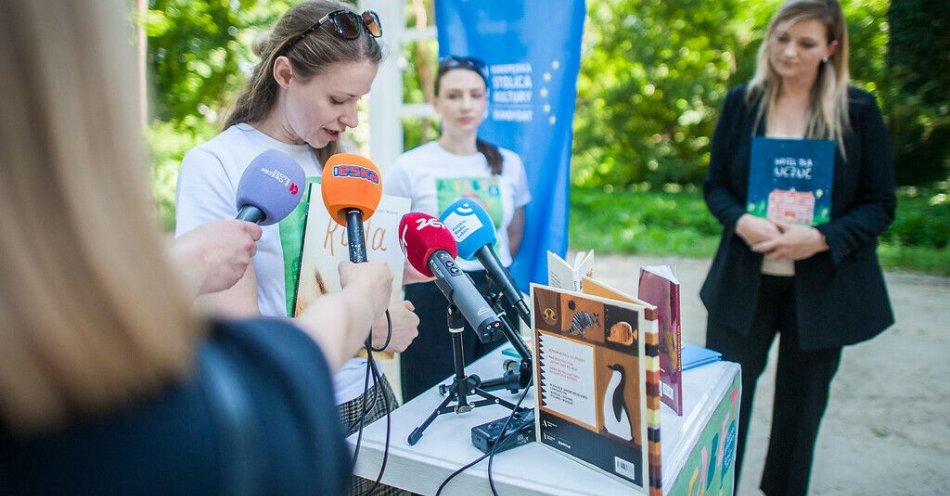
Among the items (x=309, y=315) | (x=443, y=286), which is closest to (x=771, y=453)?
(x=443, y=286)

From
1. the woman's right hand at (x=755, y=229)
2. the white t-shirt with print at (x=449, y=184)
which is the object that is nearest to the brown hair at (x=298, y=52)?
the white t-shirt with print at (x=449, y=184)

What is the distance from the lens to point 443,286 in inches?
51.5

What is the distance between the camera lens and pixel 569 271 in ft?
4.76

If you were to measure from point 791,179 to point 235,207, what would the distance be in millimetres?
1827

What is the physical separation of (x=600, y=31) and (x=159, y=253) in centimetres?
1391

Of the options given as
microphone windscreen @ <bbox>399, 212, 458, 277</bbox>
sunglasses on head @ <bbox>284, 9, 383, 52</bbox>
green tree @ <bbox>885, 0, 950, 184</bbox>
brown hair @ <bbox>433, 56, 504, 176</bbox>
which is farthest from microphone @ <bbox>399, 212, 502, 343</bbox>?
green tree @ <bbox>885, 0, 950, 184</bbox>

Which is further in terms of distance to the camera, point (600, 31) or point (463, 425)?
point (600, 31)

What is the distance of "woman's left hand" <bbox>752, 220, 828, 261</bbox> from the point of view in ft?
7.10

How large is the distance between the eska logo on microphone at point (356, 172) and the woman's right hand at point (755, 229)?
1471 mm

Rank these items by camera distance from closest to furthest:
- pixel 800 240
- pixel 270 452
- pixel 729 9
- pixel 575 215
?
pixel 270 452 → pixel 800 240 → pixel 575 215 → pixel 729 9

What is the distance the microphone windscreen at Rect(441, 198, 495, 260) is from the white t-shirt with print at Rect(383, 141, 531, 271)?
2.43 ft

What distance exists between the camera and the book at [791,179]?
86.9 inches

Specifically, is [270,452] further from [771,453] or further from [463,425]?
[771,453]

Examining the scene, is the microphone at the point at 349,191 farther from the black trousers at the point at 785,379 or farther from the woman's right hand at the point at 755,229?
the black trousers at the point at 785,379
